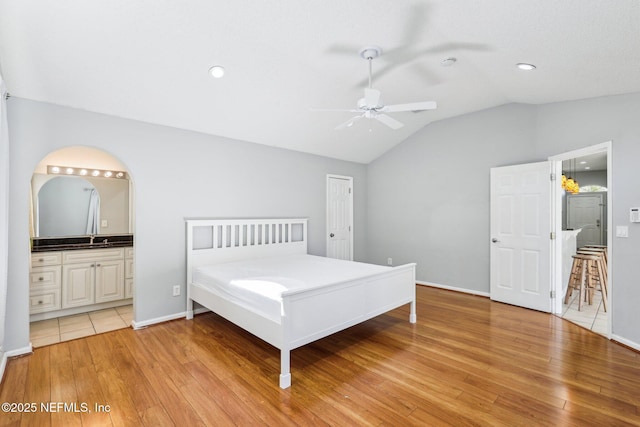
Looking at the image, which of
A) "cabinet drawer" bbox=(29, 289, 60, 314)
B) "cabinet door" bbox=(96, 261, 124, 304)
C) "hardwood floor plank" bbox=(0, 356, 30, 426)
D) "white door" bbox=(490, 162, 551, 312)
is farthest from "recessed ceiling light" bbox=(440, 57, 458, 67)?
"cabinet drawer" bbox=(29, 289, 60, 314)

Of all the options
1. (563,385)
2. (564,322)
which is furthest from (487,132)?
(563,385)

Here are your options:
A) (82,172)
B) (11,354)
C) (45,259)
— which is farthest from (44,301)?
(82,172)

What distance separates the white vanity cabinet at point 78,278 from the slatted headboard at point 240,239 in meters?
1.15

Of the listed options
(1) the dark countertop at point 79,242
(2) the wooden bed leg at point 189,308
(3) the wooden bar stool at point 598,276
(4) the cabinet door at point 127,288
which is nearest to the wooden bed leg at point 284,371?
(2) the wooden bed leg at point 189,308

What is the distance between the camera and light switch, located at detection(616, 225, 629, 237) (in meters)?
3.05

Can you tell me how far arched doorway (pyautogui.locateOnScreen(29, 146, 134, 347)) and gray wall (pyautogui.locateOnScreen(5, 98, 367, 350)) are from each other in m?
0.38

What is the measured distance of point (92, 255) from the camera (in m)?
4.08

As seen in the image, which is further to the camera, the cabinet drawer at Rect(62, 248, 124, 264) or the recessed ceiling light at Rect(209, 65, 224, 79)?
the cabinet drawer at Rect(62, 248, 124, 264)

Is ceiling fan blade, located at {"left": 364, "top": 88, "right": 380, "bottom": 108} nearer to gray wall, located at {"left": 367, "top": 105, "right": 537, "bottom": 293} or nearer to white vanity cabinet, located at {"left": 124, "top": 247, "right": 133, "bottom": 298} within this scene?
gray wall, located at {"left": 367, "top": 105, "right": 537, "bottom": 293}

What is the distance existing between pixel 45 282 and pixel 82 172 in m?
1.60

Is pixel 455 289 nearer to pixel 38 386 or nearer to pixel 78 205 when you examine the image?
pixel 38 386

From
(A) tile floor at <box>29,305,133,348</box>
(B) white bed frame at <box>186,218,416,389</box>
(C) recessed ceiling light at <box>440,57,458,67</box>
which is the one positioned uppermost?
(C) recessed ceiling light at <box>440,57,458,67</box>

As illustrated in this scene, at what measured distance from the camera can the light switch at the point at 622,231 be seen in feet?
10.0

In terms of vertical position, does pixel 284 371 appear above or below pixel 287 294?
below
